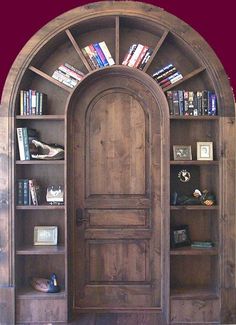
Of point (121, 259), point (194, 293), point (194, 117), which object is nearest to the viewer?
point (194, 117)

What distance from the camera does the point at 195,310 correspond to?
4.36 meters

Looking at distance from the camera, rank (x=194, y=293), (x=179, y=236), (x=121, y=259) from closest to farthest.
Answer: (x=194, y=293) → (x=179, y=236) → (x=121, y=259)

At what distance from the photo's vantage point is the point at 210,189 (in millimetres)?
4609

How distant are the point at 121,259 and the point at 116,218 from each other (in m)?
0.43

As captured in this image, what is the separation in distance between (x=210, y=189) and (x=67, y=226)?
1500mm

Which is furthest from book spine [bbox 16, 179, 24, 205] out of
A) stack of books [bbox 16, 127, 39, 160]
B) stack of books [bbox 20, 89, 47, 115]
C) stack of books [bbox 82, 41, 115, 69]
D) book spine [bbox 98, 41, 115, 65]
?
book spine [bbox 98, 41, 115, 65]

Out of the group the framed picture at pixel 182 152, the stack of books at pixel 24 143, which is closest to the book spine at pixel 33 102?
the stack of books at pixel 24 143

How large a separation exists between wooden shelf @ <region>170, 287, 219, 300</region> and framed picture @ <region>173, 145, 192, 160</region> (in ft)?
4.35

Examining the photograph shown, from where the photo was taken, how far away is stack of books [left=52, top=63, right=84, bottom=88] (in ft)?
14.6

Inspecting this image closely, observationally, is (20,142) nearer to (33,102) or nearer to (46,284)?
(33,102)

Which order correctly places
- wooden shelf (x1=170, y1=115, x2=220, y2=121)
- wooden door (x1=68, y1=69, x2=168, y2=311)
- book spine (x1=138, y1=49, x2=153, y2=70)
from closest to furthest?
wooden shelf (x1=170, y1=115, x2=220, y2=121) → book spine (x1=138, y1=49, x2=153, y2=70) → wooden door (x1=68, y1=69, x2=168, y2=311)

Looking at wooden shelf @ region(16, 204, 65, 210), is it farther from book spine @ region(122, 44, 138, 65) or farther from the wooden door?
book spine @ region(122, 44, 138, 65)

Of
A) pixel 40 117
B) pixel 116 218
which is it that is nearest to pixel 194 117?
pixel 116 218

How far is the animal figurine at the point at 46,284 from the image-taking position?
4434 mm
